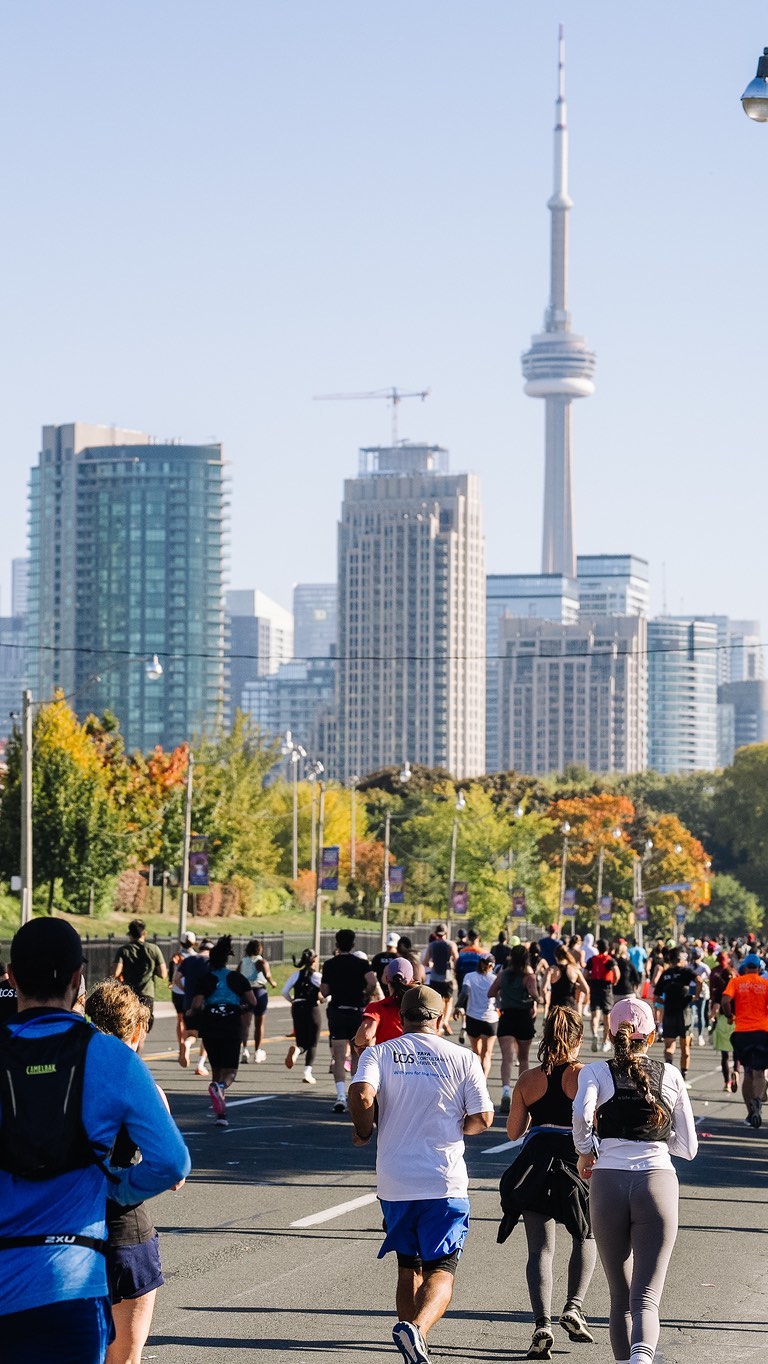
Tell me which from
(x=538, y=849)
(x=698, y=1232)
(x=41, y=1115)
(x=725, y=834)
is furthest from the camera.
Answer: (x=725, y=834)

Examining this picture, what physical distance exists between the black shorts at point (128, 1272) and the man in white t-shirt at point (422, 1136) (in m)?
1.41

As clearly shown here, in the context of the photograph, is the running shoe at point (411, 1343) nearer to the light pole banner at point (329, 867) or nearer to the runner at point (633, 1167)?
the runner at point (633, 1167)

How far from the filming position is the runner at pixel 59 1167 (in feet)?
15.5

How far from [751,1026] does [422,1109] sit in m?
12.0

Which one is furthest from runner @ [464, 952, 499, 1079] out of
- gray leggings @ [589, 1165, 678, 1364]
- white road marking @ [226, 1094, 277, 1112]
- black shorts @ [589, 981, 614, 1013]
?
gray leggings @ [589, 1165, 678, 1364]

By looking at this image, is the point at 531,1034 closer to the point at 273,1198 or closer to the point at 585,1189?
the point at 273,1198

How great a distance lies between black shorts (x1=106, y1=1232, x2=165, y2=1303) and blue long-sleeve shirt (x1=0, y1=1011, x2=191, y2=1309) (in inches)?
74.2

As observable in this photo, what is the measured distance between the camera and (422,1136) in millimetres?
8062

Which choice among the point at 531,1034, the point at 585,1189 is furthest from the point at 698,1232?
the point at 531,1034

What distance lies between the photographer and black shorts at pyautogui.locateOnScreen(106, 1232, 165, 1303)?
674cm

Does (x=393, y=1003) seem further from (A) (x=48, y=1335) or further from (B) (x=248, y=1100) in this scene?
(B) (x=248, y=1100)

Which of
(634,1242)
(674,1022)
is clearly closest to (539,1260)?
(634,1242)

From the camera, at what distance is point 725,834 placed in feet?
547

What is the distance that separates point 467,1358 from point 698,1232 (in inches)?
180
